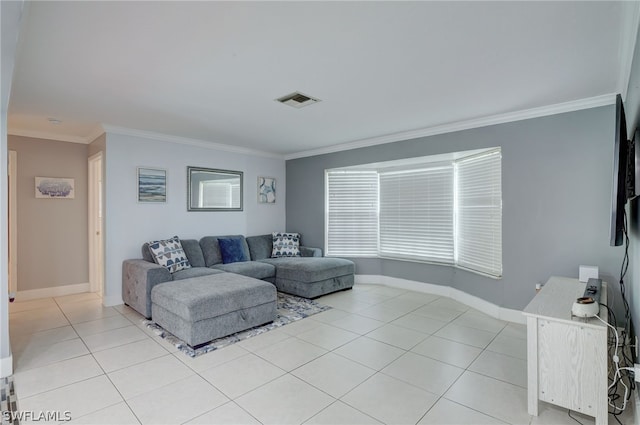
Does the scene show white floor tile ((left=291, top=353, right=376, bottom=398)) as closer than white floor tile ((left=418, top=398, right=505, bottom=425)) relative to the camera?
No

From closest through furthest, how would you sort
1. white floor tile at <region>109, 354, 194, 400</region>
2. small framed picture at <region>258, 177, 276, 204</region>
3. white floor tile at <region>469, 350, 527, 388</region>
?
1. white floor tile at <region>109, 354, 194, 400</region>
2. white floor tile at <region>469, 350, 527, 388</region>
3. small framed picture at <region>258, 177, 276, 204</region>

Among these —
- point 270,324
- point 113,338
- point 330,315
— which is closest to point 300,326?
point 270,324

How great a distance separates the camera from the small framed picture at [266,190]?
6270 millimetres

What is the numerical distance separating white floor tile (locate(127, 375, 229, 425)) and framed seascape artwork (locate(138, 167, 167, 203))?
10.1ft

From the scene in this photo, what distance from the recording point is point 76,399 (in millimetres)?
2271

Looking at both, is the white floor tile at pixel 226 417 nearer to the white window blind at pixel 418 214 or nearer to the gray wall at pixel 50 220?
the white window blind at pixel 418 214

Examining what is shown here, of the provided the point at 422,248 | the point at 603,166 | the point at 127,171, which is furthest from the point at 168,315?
the point at 603,166

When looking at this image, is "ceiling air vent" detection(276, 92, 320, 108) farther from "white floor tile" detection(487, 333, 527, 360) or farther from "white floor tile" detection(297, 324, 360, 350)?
"white floor tile" detection(487, 333, 527, 360)

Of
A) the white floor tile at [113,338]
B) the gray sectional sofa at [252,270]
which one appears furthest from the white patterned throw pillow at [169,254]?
the white floor tile at [113,338]

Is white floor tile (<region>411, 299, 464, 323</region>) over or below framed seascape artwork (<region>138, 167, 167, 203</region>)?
below

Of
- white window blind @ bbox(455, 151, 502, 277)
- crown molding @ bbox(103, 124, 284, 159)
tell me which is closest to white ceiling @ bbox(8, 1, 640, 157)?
crown molding @ bbox(103, 124, 284, 159)

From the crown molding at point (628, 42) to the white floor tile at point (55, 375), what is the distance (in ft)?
14.4

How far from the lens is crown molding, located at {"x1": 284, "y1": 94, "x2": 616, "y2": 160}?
10.9 feet

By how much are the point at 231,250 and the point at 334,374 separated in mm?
3153
